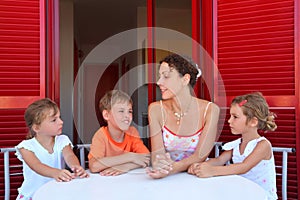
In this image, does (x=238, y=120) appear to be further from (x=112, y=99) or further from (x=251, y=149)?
(x=112, y=99)

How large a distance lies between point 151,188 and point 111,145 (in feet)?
1.85

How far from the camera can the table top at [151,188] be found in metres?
1.04

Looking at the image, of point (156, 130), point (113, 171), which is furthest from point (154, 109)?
point (113, 171)

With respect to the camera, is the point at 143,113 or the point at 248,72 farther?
the point at 143,113

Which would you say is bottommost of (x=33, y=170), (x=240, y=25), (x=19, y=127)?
(x=33, y=170)

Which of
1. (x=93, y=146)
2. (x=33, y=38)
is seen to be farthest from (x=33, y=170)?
(x=33, y=38)

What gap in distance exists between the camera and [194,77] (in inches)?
70.0

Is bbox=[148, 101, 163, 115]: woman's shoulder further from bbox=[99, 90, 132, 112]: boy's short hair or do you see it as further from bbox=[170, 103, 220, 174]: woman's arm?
bbox=[170, 103, 220, 174]: woman's arm

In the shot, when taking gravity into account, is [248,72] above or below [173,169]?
above

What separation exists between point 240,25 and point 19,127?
1535 mm

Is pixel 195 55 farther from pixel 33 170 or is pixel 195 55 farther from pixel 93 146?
pixel 33 170

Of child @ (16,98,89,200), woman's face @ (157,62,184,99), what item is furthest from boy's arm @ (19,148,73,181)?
woman's face @ (157,62,184,99)

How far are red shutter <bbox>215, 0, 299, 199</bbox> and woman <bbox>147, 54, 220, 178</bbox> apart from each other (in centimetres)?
46

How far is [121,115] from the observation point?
1.72m
